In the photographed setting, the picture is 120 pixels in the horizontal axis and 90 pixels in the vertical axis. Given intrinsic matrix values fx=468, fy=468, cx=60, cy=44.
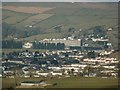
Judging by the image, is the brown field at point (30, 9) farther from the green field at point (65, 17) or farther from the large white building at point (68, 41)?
the large white building at point (68, 41)

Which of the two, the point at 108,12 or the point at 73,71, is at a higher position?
the point at 108,12

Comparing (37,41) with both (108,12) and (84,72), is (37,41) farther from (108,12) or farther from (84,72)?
(84,72)

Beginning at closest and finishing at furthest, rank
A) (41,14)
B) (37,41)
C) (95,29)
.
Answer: (37,41)
(95,29)
(41,14)

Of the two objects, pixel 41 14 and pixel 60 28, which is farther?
pixel 41 14

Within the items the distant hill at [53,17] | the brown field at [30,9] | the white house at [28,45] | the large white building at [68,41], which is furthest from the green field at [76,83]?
the brown field at [30,9]

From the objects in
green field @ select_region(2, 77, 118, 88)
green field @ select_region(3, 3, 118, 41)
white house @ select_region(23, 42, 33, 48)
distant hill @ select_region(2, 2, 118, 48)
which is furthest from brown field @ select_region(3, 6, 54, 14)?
green field @ select_region(2, 77, 118, 88)

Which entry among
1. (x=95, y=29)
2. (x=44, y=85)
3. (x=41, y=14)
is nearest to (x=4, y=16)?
(x=41, y=14)

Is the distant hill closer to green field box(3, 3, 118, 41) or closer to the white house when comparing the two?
green field box(3, 3, 118, 41)

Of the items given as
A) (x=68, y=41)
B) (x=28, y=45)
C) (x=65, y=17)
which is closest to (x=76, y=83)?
(x=28, y=45)
